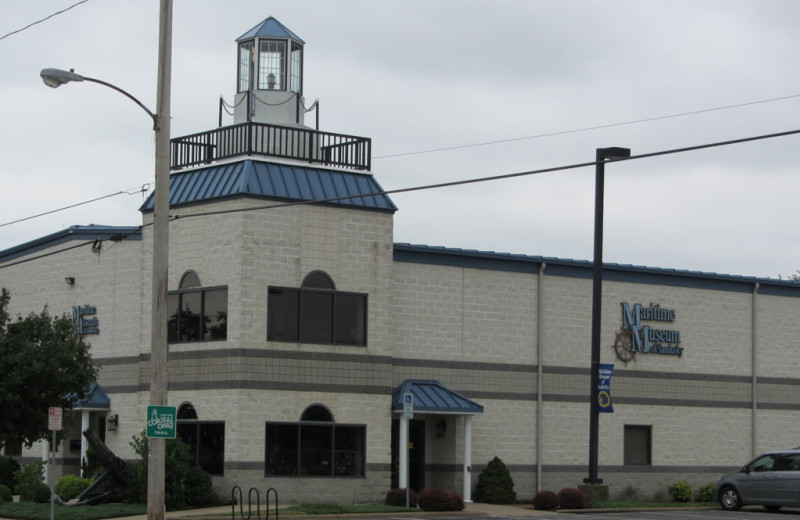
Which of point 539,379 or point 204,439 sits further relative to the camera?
point 539,379

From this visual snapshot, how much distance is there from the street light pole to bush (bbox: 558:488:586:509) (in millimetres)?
14001

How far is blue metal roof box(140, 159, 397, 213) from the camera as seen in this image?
30828 millimetres

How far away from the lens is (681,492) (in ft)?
120

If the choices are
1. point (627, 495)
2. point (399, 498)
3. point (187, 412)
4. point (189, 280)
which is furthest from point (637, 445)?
point (189, 280)

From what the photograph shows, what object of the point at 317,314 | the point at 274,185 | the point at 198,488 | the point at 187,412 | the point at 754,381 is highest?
the point at 274,185

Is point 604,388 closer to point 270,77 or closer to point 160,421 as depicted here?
point 270,77

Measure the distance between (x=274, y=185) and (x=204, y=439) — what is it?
21.5ft

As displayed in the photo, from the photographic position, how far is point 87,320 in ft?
115

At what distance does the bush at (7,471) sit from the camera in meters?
35.6

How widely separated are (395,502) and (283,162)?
9060 millimetres

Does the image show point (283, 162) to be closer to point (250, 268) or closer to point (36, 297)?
point (250, 268)

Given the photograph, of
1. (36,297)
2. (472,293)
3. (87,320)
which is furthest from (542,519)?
(36,297)

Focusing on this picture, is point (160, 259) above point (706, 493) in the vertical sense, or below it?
above

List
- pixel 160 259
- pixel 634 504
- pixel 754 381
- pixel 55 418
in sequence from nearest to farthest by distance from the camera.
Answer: pixel 160 259
pixel 55 418
pixel 634 504
pixel 754 381
